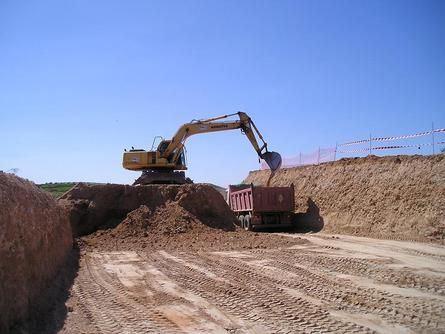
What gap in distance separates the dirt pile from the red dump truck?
1.53 metres

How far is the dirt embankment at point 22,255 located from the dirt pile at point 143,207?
862 centimetres

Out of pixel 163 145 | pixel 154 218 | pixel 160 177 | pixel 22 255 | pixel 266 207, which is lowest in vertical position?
pixel 154 218

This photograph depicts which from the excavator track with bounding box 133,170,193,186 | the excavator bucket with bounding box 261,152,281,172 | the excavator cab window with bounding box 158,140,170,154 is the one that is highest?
the excavator cab window with bounding box 158,140,170,154

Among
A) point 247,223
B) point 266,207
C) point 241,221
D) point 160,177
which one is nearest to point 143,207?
point 160,177

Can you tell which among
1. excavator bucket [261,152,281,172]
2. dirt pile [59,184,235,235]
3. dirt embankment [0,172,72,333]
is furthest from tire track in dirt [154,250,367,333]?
excavator bucket [261,152,281,172]

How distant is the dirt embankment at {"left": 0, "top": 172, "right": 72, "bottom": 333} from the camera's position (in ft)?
18.2

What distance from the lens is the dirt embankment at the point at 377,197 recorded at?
643 inches

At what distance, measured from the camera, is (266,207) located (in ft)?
72.0

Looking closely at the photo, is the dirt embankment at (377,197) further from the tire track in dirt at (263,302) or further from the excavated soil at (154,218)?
the tire track in dirt at (263,302)

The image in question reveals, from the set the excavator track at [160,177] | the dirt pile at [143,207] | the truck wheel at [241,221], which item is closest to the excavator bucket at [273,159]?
the truck wheel at [241,221]

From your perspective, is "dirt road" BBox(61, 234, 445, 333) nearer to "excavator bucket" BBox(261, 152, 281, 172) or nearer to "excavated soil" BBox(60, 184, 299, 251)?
"excavated soil" BBox(60, 184, 299, 251)

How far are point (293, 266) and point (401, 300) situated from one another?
12.2 ft

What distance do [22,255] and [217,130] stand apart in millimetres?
17478

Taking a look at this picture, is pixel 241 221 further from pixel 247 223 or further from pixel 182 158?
pixel 182 158
